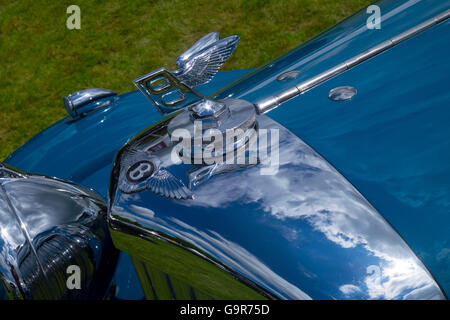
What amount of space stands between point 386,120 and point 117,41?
4.74 metres

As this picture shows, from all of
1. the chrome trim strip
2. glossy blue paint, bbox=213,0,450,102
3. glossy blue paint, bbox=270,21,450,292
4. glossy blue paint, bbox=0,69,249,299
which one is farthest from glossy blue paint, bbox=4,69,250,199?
glossy blue paint, bbox=270,21,450,292

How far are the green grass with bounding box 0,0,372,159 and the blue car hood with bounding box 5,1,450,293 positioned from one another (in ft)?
9.25

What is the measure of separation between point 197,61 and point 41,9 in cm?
584

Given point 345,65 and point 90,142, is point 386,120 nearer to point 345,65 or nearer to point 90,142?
point 345,65

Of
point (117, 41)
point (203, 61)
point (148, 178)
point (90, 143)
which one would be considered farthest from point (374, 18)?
point (117, 41)

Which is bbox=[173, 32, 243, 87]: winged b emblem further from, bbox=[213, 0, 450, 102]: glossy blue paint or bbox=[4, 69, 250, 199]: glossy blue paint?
bbox=[4, 69, 250, 199]: glossy blue paint

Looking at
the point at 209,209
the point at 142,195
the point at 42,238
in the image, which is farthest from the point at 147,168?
the point at 42,238

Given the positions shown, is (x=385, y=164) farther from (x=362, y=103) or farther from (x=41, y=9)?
(x=41, y=9)

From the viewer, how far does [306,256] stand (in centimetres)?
91

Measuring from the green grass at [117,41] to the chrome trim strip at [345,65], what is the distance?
3079 mm

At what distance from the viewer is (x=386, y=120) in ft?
3.57

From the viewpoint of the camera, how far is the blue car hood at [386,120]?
924 millimetres
